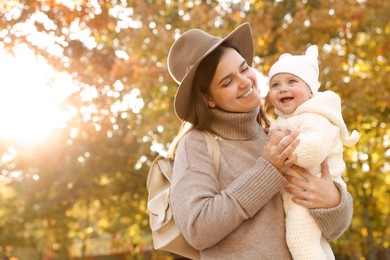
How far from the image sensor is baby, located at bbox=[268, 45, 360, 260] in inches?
101

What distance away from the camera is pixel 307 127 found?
8.67 ft

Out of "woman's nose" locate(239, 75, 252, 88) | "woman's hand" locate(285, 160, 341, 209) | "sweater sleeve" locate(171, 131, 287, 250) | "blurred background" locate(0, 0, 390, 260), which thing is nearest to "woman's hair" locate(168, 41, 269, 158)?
"woman's nose" locate(239, 75, 252, 88)

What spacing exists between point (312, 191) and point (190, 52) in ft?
3.03

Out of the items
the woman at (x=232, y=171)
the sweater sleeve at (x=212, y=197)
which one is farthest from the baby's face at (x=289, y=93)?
the sweater sleeve at (x=212, y=197)

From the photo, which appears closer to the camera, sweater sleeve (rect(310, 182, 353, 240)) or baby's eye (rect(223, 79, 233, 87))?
sweater sleeve (rect(310, 182, 353, 240))

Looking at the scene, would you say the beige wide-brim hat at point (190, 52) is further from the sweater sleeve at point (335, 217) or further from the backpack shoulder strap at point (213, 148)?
the sweater sleeve at point (335, 217)

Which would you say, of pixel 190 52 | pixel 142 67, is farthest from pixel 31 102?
pixel 190 52

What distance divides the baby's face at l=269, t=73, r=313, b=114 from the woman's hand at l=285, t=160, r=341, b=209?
0.98 feet

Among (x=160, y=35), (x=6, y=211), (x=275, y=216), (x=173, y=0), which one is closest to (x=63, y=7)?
(x=160, y=35)

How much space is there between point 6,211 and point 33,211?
2409 mm

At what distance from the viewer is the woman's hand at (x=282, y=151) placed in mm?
2551

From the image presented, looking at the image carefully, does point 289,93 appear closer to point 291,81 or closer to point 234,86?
point 291,81

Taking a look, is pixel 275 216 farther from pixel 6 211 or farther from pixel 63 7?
pixel 6 211

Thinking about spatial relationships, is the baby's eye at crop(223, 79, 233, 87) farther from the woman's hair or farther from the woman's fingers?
the woman's fingers
